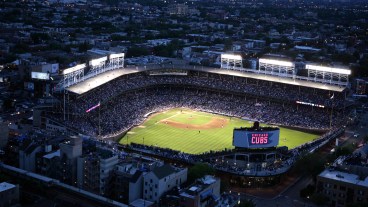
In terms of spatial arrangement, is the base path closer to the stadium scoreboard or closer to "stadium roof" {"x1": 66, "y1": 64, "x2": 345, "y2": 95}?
"stadium roof" {"x1": 66, "y1": 64, "x2": 345, "y2": 95}

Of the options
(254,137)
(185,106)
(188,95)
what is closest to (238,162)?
(254,137)

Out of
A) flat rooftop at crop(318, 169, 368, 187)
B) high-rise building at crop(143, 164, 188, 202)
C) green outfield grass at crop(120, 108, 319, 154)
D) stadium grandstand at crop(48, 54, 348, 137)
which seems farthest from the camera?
stadium grandstand at crop(48, 54, 348, 137)

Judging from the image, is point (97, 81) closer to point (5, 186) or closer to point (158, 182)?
point (5, 186)

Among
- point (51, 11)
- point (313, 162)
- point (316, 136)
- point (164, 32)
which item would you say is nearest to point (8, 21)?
point (51, 11)

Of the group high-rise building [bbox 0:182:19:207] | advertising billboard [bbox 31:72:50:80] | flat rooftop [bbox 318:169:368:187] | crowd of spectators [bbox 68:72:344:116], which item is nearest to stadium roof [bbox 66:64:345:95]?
crowd of spectators [bbox 68:72:344:116]

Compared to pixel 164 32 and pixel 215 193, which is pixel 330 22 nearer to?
pixel 164 32

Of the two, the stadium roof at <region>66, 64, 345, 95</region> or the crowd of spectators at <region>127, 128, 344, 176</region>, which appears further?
the stadium roof at <region>66, 64, 345, 95</region>

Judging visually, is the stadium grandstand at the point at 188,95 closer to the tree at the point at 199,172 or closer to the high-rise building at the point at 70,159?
the high-rise building at the point at 70,159
